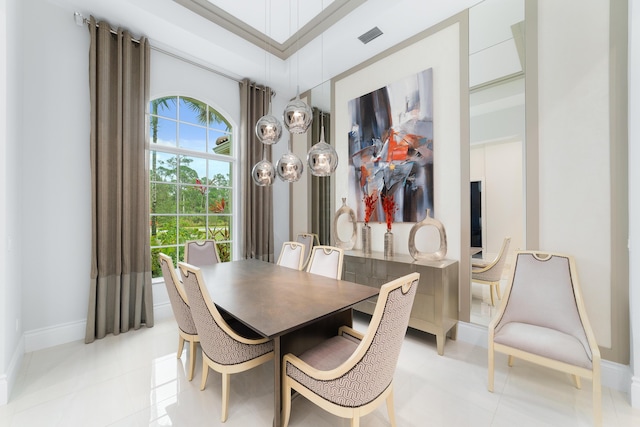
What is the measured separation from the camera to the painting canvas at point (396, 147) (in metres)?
2.95

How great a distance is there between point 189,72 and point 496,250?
4.28m

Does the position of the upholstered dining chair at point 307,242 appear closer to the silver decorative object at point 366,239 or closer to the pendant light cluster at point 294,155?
the silver decorative object at point 366,239

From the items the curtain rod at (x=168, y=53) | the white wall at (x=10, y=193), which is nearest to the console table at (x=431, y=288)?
the white wall at (x=10, y=193)

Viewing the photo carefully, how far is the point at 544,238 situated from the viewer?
7.45 feet

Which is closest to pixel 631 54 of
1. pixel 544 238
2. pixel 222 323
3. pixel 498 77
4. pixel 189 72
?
pixel 498 77

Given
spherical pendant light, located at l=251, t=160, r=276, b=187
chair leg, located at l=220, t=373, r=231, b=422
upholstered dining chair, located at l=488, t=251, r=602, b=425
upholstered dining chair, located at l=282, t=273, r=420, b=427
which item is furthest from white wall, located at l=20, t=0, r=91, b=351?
upholstered dining chair, located at l=488, t=251, r=602, b=425

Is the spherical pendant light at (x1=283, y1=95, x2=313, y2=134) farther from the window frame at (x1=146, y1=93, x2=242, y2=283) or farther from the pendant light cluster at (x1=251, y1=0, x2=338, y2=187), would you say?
the window frame at (x1=146, y1=93, x2=242, y2=283)

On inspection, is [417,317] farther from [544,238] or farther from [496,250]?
[544,238]

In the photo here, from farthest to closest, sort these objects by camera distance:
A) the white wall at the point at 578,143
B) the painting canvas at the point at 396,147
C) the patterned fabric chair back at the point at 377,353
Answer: the painting canvas at the point at 396,147 → the white wall at the point at 578,143 → the patterned fabric chair back at the point at 377,353

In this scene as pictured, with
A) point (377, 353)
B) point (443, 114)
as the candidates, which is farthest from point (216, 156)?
point (377, 353)

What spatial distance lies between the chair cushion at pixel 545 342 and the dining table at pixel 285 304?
1.01 metres

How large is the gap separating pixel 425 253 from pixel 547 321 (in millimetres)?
1069

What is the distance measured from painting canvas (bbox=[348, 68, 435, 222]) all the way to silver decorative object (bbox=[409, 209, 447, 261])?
0.17m

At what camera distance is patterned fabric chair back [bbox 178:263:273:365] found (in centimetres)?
151
